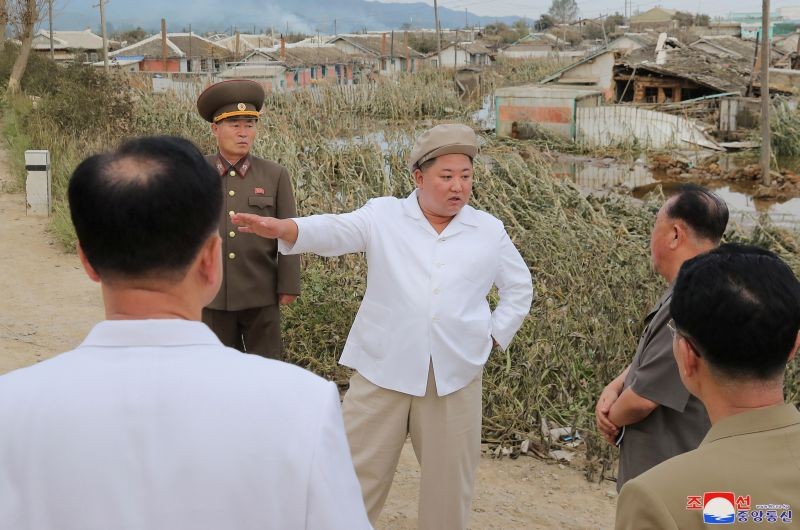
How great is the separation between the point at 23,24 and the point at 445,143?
2319cm

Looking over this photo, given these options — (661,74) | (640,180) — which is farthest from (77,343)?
(661,74)

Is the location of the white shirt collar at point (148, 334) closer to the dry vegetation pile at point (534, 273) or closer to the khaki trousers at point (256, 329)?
the khaki trousers at point (256, 329)

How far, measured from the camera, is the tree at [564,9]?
168 meters

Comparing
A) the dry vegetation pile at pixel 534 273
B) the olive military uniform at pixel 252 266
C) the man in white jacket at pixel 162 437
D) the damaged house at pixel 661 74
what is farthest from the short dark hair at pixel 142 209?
the damaged house at pixel 661 74

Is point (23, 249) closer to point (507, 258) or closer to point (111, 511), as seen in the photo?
point (507, 258)

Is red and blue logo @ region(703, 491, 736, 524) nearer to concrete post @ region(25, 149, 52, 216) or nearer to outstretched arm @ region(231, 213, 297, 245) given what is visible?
outstretched arm @ region(231, 213, 297, 245)

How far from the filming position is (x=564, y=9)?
17062 cm

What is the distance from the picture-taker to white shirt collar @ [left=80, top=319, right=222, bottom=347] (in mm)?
1329

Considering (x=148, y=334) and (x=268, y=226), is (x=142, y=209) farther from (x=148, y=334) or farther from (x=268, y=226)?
(x=268, y=226)

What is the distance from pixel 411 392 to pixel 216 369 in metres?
1.83

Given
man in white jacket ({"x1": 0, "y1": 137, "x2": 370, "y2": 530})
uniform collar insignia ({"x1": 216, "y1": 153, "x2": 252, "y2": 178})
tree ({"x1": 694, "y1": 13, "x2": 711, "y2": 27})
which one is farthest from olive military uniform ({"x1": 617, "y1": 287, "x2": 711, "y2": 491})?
tree ({"x1": 694, "y1": 13, "x2": 711, "y2": 27})

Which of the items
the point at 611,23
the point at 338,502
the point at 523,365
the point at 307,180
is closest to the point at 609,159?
the point at 307,180

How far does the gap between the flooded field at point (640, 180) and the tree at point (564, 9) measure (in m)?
152

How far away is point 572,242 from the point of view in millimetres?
6707
